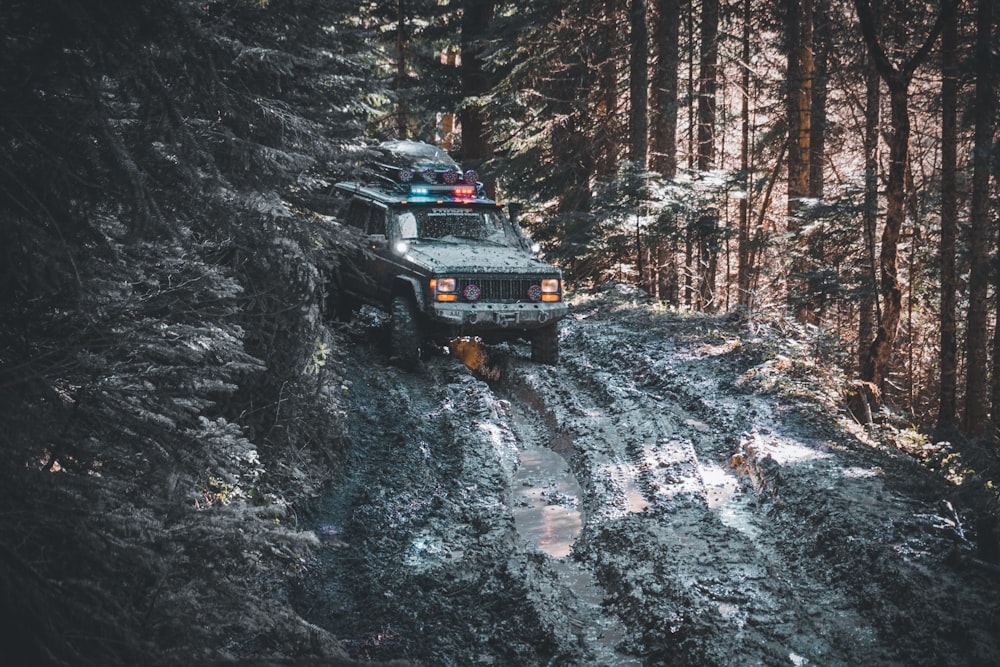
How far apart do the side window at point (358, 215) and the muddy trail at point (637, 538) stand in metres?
3.02

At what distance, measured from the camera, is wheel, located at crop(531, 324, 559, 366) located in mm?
10312

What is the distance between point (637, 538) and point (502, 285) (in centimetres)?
484

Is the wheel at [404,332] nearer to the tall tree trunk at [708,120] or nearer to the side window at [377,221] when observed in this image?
the side window at [377,221]

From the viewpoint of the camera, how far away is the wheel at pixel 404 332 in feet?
32.1

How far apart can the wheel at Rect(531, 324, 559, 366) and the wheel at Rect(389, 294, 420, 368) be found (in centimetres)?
169

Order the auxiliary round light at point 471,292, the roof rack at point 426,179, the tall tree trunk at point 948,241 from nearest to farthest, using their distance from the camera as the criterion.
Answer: the auxiliary round light at point 471,292, the roof rack at point 426,179, the tall tree trunk at point 948,241

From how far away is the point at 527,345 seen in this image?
1177cm

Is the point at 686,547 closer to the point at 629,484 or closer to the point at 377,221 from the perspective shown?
the point at 629,484

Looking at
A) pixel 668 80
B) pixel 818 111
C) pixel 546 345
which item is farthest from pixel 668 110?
pixel 546 345

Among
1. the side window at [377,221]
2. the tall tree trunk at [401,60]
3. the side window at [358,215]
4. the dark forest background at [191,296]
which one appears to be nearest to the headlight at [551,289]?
the side window at [377,221]

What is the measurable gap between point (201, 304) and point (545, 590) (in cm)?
287

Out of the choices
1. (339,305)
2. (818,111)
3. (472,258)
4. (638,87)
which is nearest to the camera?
(472,258)

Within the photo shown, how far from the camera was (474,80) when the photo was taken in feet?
64.2

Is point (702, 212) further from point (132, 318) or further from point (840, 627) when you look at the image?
point (132, 318)
